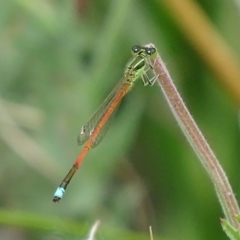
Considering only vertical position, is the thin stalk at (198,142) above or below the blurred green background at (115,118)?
below

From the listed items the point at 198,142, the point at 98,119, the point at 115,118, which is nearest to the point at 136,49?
the point at 98,119

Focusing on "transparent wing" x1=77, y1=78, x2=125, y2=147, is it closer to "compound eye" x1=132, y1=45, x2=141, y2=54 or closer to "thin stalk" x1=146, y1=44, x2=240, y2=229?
"compound eye" x1=132, y1=45, x2=141, y2=54

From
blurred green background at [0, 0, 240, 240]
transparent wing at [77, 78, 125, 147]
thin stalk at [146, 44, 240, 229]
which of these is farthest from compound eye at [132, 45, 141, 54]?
thin stalk at [146, 44, 240, 229]

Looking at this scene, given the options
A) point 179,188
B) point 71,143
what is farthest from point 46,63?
point 179,188

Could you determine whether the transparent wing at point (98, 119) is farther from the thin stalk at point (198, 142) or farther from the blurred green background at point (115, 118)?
the thin stalk at point (198, 142)

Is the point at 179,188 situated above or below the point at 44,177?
above

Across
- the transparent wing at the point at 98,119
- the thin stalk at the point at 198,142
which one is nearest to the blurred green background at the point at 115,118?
the transparent wing at the point at 98,119

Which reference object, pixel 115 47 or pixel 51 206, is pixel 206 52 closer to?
pixel 115 47
